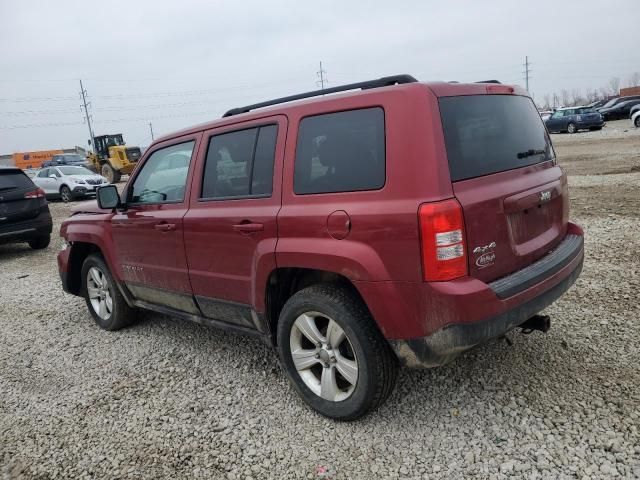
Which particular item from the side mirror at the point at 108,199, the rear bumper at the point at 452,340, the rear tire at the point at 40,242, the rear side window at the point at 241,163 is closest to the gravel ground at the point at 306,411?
the rear bumper at the point at 452,340

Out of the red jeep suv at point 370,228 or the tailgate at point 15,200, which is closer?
the red jeep suv at point 370,228

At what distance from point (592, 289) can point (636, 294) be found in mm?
341

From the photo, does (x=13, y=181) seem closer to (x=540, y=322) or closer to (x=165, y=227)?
(x=165, y=227)

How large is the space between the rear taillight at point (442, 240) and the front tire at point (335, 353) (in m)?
0.51

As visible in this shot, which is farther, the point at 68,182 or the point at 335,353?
the point at 68,182

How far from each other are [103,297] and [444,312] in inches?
145

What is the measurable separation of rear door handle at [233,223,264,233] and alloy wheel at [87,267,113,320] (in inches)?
86.7

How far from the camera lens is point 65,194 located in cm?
2009

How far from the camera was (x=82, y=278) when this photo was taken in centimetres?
506

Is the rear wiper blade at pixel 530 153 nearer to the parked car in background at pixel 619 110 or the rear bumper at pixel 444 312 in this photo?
the rear bumper at pixel 444 312

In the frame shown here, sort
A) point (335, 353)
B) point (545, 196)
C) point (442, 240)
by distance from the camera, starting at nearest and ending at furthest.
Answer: point (442, 240) → point (335, 353) → point (545, 196)

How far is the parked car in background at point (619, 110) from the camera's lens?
109 ft

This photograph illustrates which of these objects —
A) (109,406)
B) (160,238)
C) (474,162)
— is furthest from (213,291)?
(474,162)

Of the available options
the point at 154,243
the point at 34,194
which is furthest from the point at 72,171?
the point at 154,243
